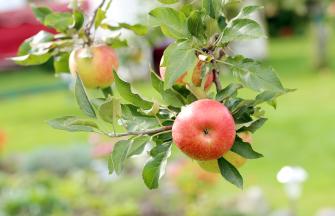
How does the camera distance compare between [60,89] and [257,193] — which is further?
[60,89]

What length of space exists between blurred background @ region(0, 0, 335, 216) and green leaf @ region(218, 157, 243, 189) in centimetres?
224

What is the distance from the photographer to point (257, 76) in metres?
0.90

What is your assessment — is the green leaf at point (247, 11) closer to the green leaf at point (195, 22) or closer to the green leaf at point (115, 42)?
the green leaf at point (195, 22)

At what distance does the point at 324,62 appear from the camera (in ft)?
34.2

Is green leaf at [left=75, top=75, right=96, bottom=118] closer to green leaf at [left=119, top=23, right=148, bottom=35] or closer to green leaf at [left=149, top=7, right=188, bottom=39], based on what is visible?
green leaf at [left=149, top=7, right=188, bottom=39]

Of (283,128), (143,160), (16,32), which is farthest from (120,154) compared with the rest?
(16,32)

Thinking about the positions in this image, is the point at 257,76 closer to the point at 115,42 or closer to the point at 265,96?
the point at 265,96

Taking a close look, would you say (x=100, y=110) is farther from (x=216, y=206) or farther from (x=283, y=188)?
(x=283, y=188)

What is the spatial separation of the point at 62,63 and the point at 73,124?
1.03ft

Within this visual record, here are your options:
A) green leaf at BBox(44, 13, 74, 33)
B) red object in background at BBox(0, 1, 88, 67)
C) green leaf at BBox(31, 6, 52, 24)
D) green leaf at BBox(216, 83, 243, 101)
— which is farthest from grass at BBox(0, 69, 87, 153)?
green leaf at BBox(216, 83, 243, 101)

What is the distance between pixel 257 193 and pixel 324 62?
5.86 metres

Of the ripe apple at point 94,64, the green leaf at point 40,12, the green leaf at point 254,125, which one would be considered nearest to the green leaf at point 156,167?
the green leaf at point 254,125

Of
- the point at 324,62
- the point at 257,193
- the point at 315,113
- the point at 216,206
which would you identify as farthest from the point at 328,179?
the point at 324,62

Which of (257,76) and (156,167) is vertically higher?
(257,76)
